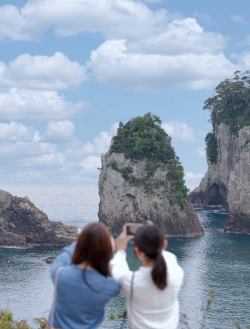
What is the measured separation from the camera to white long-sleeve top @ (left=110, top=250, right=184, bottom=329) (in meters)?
2.94

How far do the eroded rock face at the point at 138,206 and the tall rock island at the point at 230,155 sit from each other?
5.77 metres

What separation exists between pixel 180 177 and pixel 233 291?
86.9ft

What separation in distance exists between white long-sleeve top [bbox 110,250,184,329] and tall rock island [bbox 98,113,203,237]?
143 ft

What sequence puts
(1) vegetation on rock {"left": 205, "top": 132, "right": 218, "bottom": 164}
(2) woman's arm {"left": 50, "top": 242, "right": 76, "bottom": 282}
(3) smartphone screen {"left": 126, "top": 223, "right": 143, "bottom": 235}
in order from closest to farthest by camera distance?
(2) woman's arm {"left": 50, "top": 242, "right": 76, "bottom": 282}, (3) smartphone screen {"left": 126, "top": 223, "right": 143, "bottom": 235}, (1) vegetation on rock {"left": 205, "top": 132, "right": 218, "bottom": 164}

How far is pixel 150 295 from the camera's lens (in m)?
2.96

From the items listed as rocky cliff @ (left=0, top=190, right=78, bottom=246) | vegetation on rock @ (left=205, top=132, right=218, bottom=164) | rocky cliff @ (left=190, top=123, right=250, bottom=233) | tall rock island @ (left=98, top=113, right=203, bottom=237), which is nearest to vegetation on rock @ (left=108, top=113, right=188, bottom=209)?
tall rock island @ (left=98, top=113, right=203, bottom=237)

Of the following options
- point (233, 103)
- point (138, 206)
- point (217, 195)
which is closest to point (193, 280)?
point (138, 206)

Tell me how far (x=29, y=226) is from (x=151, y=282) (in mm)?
40734

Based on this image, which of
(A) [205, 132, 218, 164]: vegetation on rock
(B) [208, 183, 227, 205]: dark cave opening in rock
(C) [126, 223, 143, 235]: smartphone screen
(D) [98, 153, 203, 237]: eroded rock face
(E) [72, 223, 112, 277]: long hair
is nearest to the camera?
(E) [72, 223, 112, 277]: long hair

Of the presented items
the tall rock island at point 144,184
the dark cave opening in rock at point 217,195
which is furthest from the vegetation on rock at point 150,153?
the dark cave opening in rock at point 217,195

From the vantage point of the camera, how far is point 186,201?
48625 millimetres

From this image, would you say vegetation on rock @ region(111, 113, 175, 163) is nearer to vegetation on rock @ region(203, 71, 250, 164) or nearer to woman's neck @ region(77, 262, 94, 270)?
vegetation on rock @ region(203, 71, 250, 164)

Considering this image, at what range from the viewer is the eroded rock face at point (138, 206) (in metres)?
47.2

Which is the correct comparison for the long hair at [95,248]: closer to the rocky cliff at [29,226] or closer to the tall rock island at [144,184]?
the rocky cliff at [29,226]
